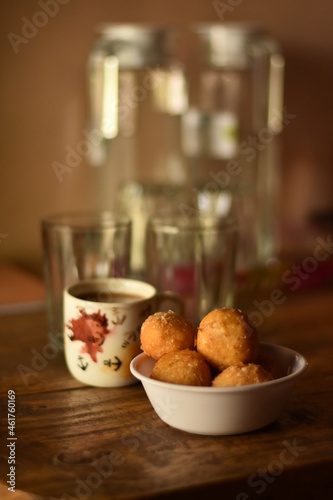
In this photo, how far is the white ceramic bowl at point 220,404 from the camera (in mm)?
687

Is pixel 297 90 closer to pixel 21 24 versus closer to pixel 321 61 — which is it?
pixel 321 61

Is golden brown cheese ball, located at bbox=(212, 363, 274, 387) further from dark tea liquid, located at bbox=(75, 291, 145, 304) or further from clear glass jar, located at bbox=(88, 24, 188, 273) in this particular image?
clear glass jar, located at bbox=(88, 24, 188, 273)

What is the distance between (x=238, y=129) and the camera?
5.20ft

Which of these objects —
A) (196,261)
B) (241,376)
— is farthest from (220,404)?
(196,261)

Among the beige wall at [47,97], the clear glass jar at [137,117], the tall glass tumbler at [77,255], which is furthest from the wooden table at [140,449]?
the beige wall at [47,97]

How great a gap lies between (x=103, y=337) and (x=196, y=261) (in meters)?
0.23

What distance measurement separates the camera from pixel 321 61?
6.09 feet

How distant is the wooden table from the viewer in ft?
2.07

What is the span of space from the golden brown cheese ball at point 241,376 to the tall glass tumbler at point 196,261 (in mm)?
312

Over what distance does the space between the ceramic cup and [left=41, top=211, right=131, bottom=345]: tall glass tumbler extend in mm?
135

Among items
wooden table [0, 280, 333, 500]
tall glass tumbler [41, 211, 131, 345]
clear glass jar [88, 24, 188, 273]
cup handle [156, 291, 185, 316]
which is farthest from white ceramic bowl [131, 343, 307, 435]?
clear glass jar [88, 24, 188, 273]

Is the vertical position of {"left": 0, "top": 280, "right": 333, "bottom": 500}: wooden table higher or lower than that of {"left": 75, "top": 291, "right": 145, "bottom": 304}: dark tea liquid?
lower

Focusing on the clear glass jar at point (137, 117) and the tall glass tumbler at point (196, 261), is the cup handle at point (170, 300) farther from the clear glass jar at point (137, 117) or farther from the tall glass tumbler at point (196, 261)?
the clear glass jar at point (137, 117)

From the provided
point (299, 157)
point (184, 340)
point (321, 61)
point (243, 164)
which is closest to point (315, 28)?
point (321, 61)
